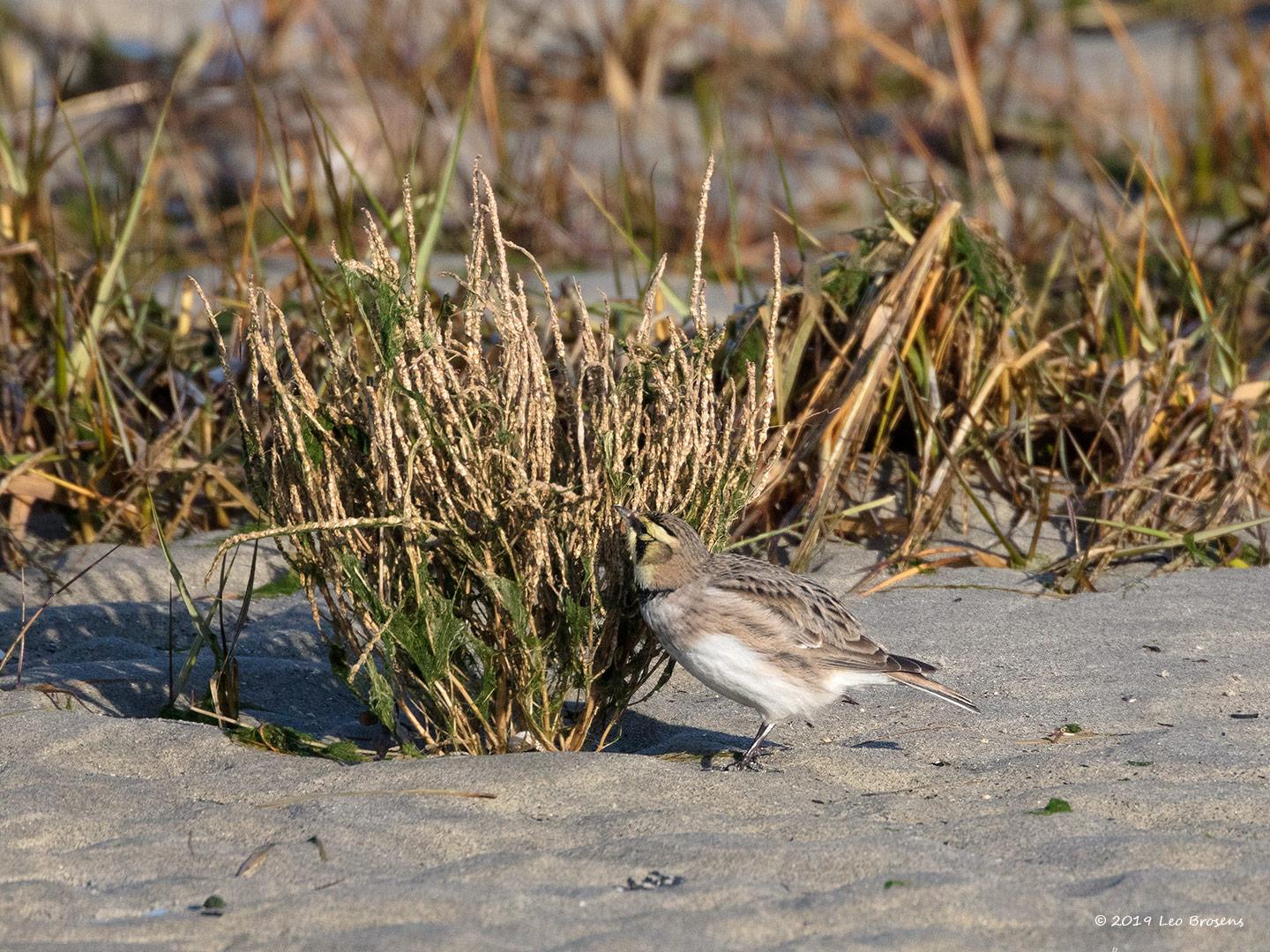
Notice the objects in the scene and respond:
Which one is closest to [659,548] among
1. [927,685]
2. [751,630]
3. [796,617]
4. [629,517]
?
[629,517]

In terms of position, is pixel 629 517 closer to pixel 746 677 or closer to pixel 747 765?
pixel 746 677

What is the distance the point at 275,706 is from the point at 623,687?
1.09 meters

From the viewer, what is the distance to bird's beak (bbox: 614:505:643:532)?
3.57 meters

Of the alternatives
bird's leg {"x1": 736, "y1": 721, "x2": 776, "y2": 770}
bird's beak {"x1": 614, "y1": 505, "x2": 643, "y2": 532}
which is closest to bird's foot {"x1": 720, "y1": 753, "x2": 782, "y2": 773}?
bird's leg {"x1": 736, "y1": 721, "x2": 776, "y2": 770}

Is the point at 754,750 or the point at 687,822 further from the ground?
the point at 687,822

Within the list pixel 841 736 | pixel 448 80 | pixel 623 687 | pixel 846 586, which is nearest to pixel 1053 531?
pixel 846 586

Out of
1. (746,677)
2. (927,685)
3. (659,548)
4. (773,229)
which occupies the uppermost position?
(773,229)

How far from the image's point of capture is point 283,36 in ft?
44.7

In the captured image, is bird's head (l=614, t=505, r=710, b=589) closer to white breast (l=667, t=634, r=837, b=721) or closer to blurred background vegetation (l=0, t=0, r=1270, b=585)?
white breast (l=667, t=634, r=837, b=721)

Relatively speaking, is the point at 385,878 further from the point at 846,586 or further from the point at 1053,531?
the point at 1053,531

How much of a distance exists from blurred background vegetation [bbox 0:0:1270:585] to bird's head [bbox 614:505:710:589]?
521 millimetres

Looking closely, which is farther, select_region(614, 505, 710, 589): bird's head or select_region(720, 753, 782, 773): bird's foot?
select_region(720, 753, 782, 773): bird's foot

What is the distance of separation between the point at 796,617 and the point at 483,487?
901 mm

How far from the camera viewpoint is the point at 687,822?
10.9 ft
